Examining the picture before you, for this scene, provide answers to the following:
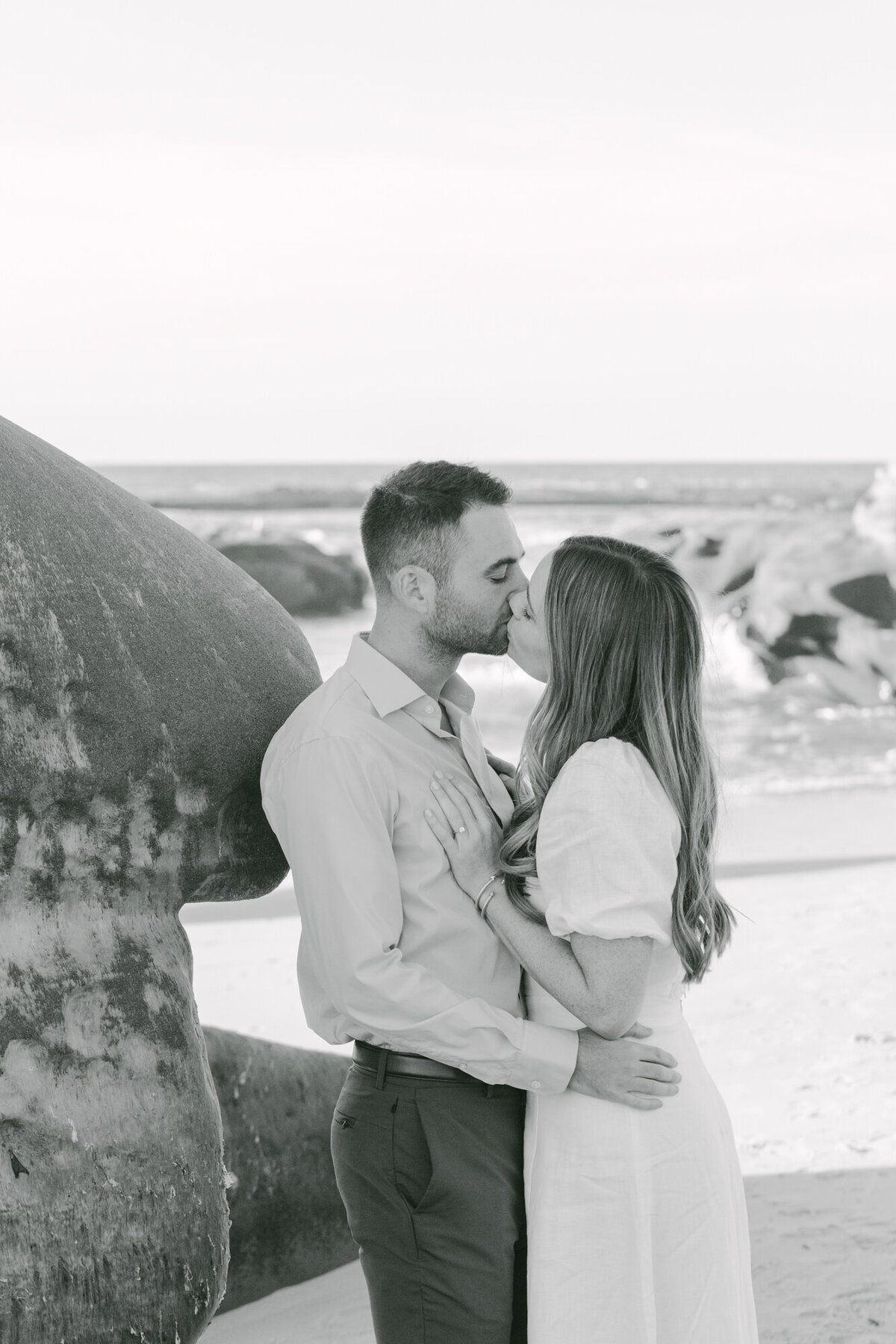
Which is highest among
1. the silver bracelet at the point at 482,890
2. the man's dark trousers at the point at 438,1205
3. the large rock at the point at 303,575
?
the silver bracelet at the point at 482,890

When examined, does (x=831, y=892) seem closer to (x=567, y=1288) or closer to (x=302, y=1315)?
(x=302, y=1315)

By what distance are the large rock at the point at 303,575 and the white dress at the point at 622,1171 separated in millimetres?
25113

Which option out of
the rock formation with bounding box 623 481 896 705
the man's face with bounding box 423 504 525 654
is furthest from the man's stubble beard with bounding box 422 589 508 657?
the rock formation with bounding box 623 481 896 705

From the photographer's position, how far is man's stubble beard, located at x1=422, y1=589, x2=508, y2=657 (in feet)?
9.29

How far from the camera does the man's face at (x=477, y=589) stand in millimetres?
2828

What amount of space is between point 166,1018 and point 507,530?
1.17 meters

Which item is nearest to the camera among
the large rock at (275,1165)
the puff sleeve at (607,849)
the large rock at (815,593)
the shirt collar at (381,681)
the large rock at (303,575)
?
the puff sleeve at (607,849)

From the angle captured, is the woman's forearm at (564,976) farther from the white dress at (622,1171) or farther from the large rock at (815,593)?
the large rock at (815,593)

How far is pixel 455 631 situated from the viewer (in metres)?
2.85

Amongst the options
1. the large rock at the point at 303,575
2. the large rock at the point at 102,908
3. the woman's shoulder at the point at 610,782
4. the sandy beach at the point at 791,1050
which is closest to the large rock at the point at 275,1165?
the sandy beach at the point at 791,1050

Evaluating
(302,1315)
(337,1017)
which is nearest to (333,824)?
(337,1017)

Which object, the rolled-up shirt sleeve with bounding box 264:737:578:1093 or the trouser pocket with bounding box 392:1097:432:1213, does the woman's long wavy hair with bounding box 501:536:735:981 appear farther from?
the trouser pocket with bounding box 392:1097:432:1213

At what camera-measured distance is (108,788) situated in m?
2.67

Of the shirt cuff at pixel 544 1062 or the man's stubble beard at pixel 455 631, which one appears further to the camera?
the man's stubble beard at pixel 455 631
